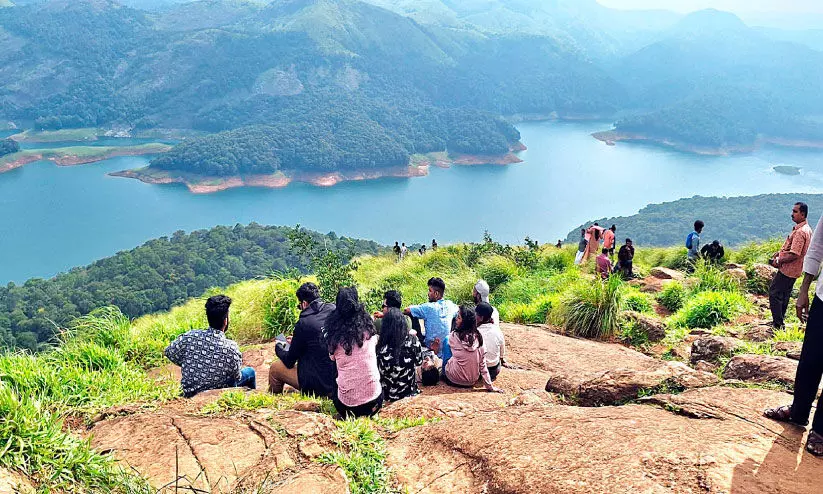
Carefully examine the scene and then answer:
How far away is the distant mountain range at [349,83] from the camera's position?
336 ft

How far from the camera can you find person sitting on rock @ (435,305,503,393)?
400 centimetres

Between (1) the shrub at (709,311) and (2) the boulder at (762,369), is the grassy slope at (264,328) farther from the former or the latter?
(2) the boulder at (762,369)

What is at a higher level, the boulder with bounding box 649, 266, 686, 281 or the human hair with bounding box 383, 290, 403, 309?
the human hair with bounding box 383, 290, 403, 309

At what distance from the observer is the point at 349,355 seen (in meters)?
3.38

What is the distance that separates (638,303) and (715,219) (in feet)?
186

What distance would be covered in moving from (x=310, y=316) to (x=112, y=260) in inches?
1663

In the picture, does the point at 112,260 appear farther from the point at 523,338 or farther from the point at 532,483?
the point at 532,483

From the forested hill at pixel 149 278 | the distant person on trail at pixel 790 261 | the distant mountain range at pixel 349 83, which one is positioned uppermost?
the distant mountain range at pixel 349 83

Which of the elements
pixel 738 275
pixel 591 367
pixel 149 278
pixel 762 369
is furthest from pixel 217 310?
pixel 149 278

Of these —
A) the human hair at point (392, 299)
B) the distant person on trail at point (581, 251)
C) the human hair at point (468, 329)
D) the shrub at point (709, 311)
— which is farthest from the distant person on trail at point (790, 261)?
the distant person on trail at point (581, 251)

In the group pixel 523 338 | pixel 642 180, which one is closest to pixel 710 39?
pixel 642 180

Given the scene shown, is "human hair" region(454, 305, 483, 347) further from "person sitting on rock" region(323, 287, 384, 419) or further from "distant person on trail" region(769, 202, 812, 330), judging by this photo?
"distant person on trail" region(769, 202, 812, 330)

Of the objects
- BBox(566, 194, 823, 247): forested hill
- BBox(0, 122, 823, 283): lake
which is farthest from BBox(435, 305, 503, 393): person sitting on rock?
BBox(0, 122, 823, 283): lake

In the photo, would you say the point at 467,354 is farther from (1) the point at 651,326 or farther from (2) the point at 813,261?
(1) the point at 651,326
